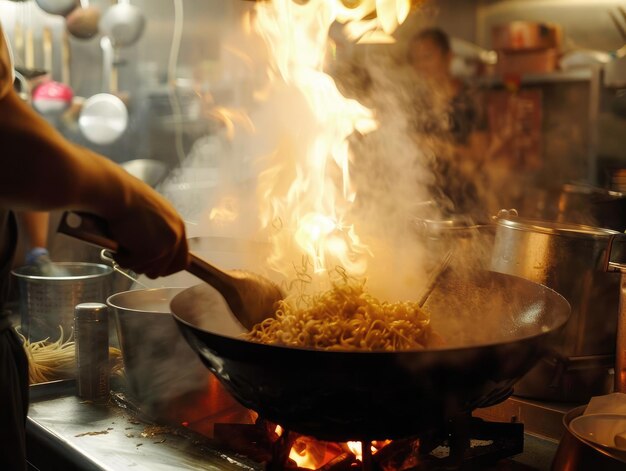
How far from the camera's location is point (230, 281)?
5.75 feet

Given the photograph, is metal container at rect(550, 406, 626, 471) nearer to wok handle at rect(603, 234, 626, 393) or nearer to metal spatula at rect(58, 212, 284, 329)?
wok handle at rect(603, 234, 626, 393)

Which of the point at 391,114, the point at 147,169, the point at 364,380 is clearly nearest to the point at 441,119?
the point at 391,114

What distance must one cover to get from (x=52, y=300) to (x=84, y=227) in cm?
137

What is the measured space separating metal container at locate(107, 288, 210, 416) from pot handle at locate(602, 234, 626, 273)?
127 cm

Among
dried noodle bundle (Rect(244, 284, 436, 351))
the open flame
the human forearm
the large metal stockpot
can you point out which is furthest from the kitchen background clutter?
the human forearm

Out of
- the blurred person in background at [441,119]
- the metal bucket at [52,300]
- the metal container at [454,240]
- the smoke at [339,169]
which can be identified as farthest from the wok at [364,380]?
the blurred person in background at [441,119]

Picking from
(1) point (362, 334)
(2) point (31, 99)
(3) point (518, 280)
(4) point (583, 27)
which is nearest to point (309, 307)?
(1) point (362, 334)

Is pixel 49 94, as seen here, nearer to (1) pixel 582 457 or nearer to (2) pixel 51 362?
(2) pixel 51 362

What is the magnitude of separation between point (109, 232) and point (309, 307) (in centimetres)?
71

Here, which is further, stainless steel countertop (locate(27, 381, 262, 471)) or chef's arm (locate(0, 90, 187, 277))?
stainless steel countertop (locate(27, 381, 262, 471))

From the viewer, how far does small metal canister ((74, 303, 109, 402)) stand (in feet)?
7.25

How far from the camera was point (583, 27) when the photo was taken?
23.3 ft

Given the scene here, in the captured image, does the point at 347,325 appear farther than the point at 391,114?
No

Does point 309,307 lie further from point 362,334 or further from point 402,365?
point 402,365
